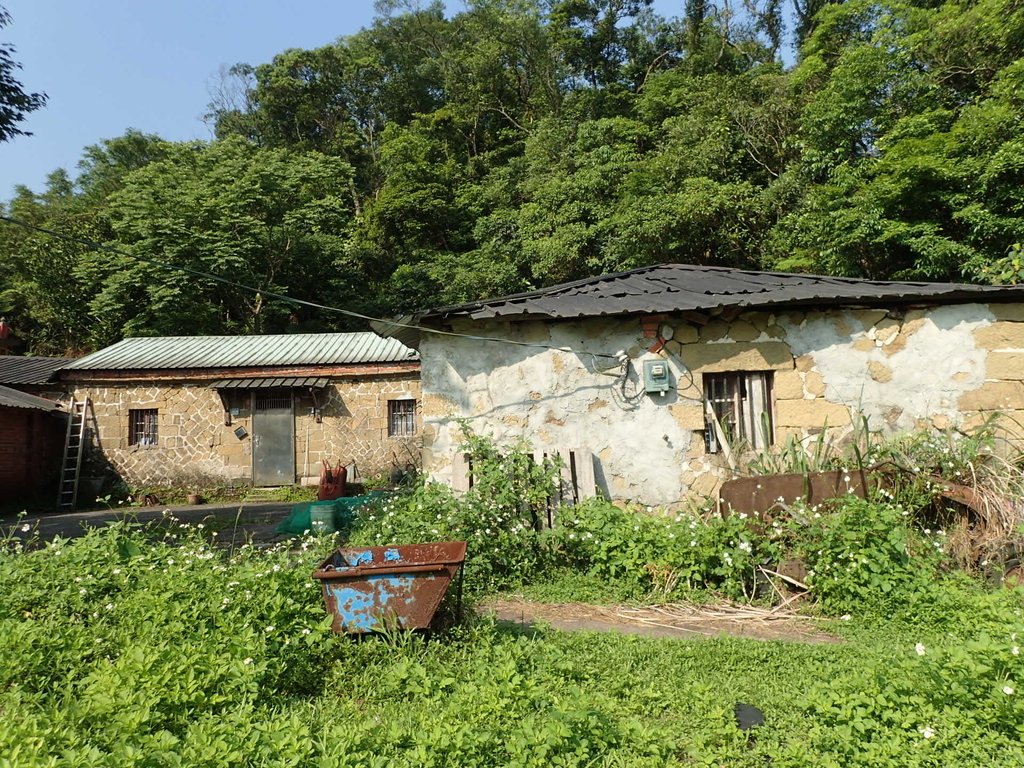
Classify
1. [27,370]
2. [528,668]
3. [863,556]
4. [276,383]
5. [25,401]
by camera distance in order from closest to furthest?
[528,668]
[863,556]
[25,401]
[276,383]
[27,370]

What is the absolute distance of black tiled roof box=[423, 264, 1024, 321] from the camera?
6.45 meters

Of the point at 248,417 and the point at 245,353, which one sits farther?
the point at 245,353

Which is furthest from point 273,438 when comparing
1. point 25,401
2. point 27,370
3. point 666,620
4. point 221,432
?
point 666,620

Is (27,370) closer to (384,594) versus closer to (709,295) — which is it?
(384,594)

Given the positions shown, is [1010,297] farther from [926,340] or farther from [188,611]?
[188,611]

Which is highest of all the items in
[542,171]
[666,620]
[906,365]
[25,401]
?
[542,171]

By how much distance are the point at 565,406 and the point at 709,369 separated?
1690 millimetres

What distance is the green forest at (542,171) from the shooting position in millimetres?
14273

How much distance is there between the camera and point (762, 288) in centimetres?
695

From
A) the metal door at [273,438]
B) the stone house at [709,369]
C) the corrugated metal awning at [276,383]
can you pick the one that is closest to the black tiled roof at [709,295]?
the stone house at [709,369]

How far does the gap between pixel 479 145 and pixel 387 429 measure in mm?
18798

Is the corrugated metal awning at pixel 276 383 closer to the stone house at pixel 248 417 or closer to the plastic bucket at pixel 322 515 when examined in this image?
the stone house at pixel 248 417

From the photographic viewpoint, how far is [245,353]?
16.2 meters

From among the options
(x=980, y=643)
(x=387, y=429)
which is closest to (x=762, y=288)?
(x=980, y=643)
